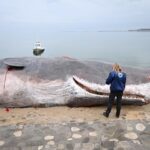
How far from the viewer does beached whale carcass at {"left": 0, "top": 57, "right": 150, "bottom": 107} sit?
9.14 metres

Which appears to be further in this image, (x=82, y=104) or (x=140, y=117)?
(x=82, y=104)

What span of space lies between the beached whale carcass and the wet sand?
24 centimetres

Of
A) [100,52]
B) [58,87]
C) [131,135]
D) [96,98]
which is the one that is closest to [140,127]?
[131,135]

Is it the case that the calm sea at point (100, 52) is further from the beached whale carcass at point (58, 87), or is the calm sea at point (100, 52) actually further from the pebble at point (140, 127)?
the pebble at point (140, 127)

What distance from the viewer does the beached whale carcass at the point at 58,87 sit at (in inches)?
360

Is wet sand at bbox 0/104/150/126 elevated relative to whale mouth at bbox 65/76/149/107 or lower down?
lower down

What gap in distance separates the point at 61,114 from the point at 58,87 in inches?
42.3

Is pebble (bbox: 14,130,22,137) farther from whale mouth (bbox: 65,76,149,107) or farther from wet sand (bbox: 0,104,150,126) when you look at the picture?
whale mouth (bbox: 65,76,149,107)

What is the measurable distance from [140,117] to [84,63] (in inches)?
111

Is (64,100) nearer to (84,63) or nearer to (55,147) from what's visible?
(84,63)

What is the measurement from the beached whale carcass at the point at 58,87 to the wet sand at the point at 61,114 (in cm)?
24

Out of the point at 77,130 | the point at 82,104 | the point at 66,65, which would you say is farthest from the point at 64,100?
the point at 77,130

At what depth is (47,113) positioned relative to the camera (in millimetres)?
8594

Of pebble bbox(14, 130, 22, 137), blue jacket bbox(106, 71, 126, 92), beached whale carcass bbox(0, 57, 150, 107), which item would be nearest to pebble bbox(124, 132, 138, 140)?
blue jacket bbox(106, 71, 126, 92)
